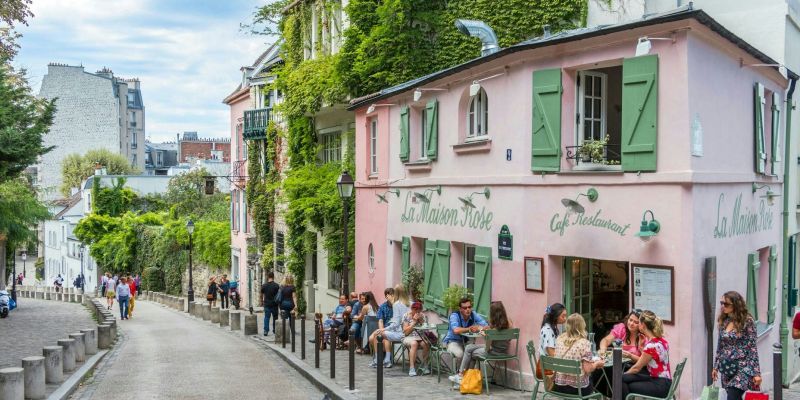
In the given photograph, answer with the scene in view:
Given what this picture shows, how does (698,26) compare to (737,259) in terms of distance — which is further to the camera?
(737,259)

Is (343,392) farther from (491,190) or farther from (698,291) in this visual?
(698,291)

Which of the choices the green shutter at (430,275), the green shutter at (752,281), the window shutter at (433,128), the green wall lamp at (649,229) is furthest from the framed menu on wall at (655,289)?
the window shutter at (433,128)

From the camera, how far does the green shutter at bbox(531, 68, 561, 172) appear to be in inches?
488

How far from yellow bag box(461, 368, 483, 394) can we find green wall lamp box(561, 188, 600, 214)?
2735 mm

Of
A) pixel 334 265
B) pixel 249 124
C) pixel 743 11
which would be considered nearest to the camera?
pixel 743 11

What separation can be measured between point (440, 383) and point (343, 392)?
1.57m

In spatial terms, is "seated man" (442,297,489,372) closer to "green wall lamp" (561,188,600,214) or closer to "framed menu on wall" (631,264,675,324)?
"green wall lamp" (561,188,600,214)

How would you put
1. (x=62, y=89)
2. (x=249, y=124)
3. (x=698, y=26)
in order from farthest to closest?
(x=62, y=89), (x=249, y=124), (x=698, y=26)

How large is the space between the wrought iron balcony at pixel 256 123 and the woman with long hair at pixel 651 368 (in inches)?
1023

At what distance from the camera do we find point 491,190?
46.2 feet

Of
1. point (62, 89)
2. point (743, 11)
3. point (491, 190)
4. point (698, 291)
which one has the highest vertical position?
point (62, 89)

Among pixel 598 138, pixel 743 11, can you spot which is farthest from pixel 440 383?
pixel 743 11

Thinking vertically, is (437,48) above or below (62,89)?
below

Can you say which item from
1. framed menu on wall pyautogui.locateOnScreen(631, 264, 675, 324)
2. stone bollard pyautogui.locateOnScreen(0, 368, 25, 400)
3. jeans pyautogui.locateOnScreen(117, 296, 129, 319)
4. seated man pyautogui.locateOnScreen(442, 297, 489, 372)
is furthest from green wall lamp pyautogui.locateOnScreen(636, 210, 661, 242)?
jeans pyautogui.locateOnScreen(117, 296, 129, 319)
